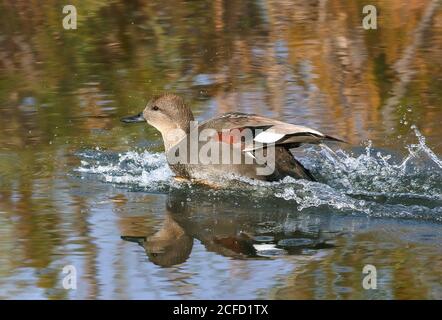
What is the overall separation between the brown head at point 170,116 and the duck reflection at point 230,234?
92 cm

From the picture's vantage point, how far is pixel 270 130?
6.85m

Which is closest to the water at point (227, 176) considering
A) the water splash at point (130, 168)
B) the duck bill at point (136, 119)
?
the water splash at point (130, 168)

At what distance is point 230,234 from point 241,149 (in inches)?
37.5

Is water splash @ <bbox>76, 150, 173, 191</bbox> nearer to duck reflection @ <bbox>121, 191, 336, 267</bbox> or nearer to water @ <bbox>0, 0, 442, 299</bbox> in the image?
water @ <bbox>0, 0, 442, 299</bbox>

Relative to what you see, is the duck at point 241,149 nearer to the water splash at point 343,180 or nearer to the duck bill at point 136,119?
the water splash at point 343,180

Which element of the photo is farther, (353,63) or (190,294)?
(353,63)

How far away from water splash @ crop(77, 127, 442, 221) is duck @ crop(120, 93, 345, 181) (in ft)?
0.26

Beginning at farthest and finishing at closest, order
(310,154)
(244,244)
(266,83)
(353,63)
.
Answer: (353,63) < (266,83) < (310,154) < (244,244)

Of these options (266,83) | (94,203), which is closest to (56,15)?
(266,83)

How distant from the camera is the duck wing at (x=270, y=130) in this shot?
6.69 metres

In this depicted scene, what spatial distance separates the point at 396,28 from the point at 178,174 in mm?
4606

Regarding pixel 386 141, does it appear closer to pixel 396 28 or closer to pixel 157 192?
pixel 157 192

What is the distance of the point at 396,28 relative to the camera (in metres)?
11.3

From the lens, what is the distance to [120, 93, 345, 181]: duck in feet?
22.5
